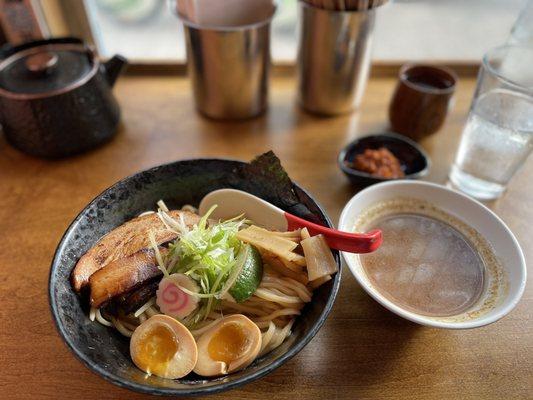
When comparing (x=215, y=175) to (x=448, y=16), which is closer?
(x=215, y=175)

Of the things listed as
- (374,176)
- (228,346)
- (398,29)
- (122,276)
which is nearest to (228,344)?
(228,346)

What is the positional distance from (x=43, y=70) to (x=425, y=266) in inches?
56.6

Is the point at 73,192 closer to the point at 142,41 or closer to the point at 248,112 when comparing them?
the point at 248,112

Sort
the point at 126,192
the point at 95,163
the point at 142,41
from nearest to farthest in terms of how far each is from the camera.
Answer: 1. the point at 126,192
2. the point at 95,163
3. the point at 142,41

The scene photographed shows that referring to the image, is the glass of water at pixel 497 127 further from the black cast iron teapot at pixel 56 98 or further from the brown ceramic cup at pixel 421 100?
the black cast iron teapot at pixel 56 98

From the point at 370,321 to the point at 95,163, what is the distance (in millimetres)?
1156

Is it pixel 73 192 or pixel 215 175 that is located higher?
pixel 215 175

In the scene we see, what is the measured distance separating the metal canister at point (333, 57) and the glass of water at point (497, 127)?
463 mm

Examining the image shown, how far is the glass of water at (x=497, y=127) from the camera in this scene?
131 centimetres

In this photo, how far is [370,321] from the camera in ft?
3.61

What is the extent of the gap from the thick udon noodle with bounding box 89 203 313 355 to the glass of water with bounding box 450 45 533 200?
2.73 ft

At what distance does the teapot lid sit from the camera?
1.46 metres

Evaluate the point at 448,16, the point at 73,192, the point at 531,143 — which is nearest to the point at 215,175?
the point at 73,192

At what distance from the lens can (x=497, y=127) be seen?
4.45 ft
